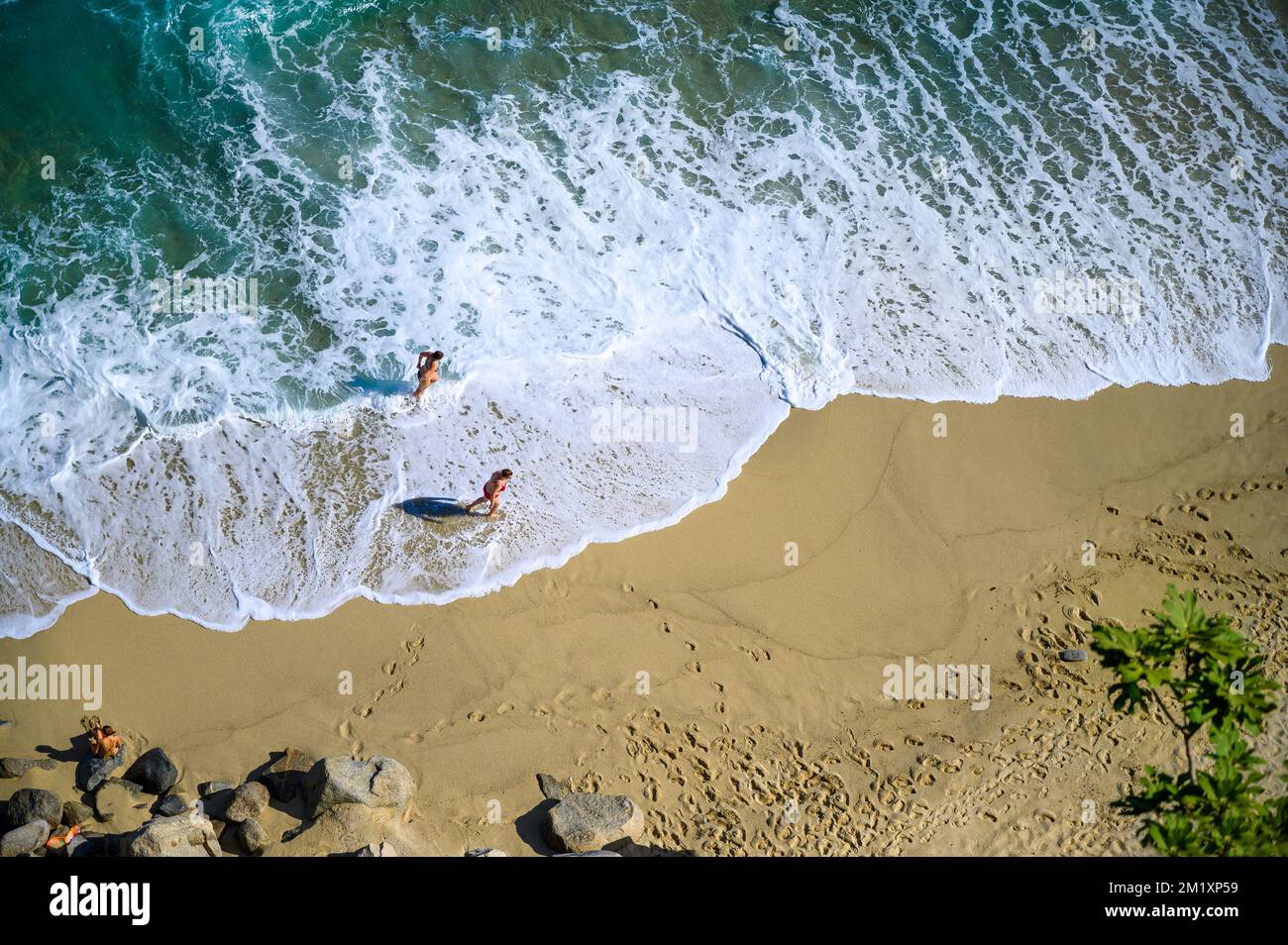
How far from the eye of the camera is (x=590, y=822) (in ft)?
37.9

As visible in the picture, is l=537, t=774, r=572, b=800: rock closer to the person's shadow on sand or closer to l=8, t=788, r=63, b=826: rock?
the person's shadow on sand

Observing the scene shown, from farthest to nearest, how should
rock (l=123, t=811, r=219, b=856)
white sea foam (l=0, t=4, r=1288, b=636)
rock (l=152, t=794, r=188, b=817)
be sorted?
white sea foam (l=0, t=4, r=1288, b=636), rock (l=152, t=794, r=188, b=817), rock (l=123, t=811, r=219, b=856)

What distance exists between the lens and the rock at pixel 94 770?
11875 millimetres

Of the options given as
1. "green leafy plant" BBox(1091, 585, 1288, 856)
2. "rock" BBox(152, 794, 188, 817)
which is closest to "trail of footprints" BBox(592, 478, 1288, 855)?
"green leafy plant" BBox(1091, 585, 1288, 856)

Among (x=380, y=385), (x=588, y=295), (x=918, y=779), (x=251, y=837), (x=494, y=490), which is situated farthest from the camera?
(x=588, y=295)

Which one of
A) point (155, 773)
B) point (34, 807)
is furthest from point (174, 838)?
point (34, 807)

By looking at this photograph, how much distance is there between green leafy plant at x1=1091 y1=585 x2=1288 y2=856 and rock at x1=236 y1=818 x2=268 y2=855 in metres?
8.41

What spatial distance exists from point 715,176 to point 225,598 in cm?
1014

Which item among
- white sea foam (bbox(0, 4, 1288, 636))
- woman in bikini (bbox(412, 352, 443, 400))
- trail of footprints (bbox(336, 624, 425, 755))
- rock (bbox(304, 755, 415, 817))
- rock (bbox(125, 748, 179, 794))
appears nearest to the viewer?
rock (bbox(304, 755, 415, 817))

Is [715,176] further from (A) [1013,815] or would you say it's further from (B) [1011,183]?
(A) [1013,815]

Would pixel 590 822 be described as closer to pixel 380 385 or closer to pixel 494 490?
pixel 494 490

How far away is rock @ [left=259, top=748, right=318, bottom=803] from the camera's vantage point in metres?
11.8

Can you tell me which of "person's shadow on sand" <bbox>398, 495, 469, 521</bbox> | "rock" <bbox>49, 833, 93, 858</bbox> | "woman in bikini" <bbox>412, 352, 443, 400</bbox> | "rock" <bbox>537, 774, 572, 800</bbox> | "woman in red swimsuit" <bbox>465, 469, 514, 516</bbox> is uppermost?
"woman in bikini" <bbox>412, 352, 443, 400</bbox>

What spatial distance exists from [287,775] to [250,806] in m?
0.51
